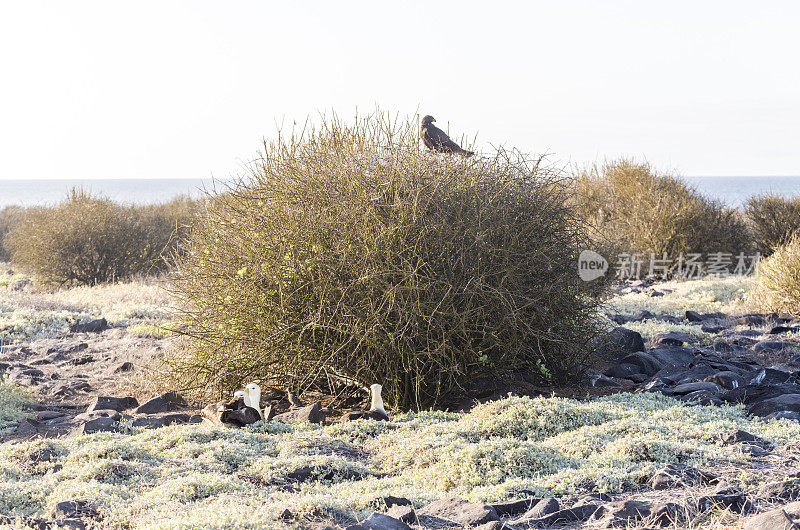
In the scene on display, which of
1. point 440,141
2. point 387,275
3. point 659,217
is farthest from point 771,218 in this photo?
point 387,275

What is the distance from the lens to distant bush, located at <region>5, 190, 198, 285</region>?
16.1 metres

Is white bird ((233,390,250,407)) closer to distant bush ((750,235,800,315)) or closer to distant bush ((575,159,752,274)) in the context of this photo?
distant bush ((750,235,800,315))

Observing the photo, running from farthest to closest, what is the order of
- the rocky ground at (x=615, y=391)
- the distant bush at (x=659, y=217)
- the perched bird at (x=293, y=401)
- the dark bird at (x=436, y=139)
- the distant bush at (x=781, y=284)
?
the distant bush at (x=659, y=217)
the distant bush at (x=781, y=284)
the dark bird at (x=436, y=139)
the perched bird at (x=293, y=401)
the rocky ground at (x=615, y=391)

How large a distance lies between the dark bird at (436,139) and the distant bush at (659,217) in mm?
9527

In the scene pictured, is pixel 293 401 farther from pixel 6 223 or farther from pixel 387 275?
pixel 6 223

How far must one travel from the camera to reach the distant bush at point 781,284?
10570mm

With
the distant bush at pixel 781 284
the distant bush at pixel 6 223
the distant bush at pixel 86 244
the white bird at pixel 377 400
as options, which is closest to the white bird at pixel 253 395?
the white bird at pixel 377 400

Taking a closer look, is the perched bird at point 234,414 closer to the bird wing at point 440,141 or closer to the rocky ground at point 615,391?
the rocky ground at point 615,391

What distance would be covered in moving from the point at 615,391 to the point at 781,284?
19.7 feet

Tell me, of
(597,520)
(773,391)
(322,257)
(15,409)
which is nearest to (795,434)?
(773,391)

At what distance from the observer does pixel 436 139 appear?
20.8 ft

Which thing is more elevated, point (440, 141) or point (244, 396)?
point (440, 141)

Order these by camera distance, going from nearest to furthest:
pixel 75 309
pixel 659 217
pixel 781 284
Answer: pixel 781 284 → pixel 75 309 → pixel 659 217

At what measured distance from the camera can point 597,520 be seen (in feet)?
11.2
